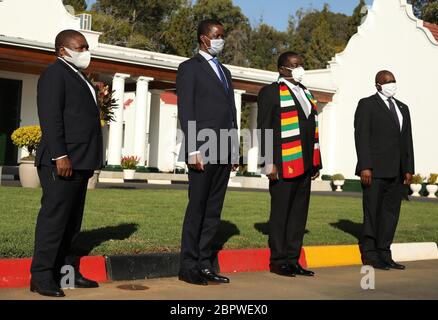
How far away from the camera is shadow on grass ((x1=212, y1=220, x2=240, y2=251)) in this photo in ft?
27.6

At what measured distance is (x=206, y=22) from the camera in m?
7.08

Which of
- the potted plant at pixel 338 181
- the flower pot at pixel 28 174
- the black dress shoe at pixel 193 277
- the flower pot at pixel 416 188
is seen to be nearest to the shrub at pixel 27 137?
the flower pot at pixel 28 174

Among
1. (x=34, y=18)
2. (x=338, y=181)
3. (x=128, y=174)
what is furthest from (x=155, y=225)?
(x=338, y=181)

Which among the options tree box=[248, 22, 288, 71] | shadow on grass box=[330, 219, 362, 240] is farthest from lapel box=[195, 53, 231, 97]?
tree box=[248, 22, 288, 71]

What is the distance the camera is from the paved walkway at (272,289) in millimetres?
6180

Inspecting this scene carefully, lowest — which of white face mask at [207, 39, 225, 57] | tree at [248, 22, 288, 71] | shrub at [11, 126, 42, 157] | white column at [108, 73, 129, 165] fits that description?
shrub at [11, 126, 42, 157]

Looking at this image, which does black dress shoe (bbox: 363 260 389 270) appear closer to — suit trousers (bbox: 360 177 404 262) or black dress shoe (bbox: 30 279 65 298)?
suit trousers (bbox: 360 177 404 262)

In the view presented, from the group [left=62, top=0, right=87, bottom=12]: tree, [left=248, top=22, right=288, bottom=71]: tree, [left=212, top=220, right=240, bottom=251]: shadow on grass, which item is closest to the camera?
[left=212, top=220, right=240, bottom=251]: shadow on grass

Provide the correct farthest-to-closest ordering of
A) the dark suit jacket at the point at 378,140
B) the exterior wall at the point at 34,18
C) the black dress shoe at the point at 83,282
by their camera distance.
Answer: the exterior wall at the point at 34,18 < the dark suit jacket at the point at 378,140 < the black dress shoe at the point at 83,282

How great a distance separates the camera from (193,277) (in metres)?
6.82

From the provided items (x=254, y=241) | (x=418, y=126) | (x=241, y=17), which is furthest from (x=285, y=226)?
(x=241, y=17)

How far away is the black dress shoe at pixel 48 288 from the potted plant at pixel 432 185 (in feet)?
81.1

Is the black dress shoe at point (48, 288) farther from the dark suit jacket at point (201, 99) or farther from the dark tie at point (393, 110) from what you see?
the dark tie at point (393, 110)

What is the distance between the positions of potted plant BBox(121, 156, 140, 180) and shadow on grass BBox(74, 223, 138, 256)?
679 inches
